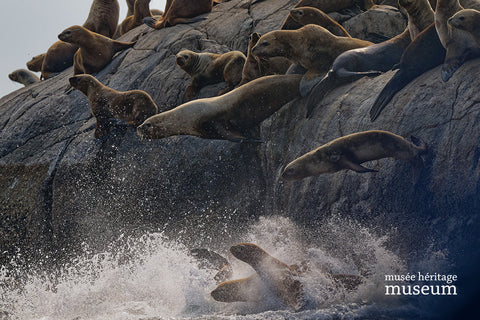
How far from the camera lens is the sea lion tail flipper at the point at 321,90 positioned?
6102 mm

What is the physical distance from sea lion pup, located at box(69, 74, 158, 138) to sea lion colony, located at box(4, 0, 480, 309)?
1cm

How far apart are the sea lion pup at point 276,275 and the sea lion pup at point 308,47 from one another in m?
2.61

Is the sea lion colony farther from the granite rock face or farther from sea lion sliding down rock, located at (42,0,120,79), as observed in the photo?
sea lion sliding down rock, located at (42,0,120,79)

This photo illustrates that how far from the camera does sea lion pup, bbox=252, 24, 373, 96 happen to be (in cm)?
643

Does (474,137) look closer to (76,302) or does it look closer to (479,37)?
(479,37)

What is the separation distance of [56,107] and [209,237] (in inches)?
162

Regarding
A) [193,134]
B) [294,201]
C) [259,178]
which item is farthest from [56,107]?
[294,201]

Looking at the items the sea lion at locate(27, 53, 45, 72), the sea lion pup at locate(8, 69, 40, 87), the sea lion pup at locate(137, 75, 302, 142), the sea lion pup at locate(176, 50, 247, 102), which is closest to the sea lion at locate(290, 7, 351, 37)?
the sea lion pup at locate(176, 50, 247, 102)

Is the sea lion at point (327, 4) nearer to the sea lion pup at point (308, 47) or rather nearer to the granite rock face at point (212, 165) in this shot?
the granite rock face at point (212, 165)

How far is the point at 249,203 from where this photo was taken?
641 cm

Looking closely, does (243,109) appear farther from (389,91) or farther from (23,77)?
(23,77)

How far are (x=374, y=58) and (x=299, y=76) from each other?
0.89 meters

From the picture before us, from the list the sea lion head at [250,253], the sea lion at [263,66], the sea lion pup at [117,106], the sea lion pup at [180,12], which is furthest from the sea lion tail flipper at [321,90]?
the sea lion pup at [180,12]

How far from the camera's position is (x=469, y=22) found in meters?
4.70
